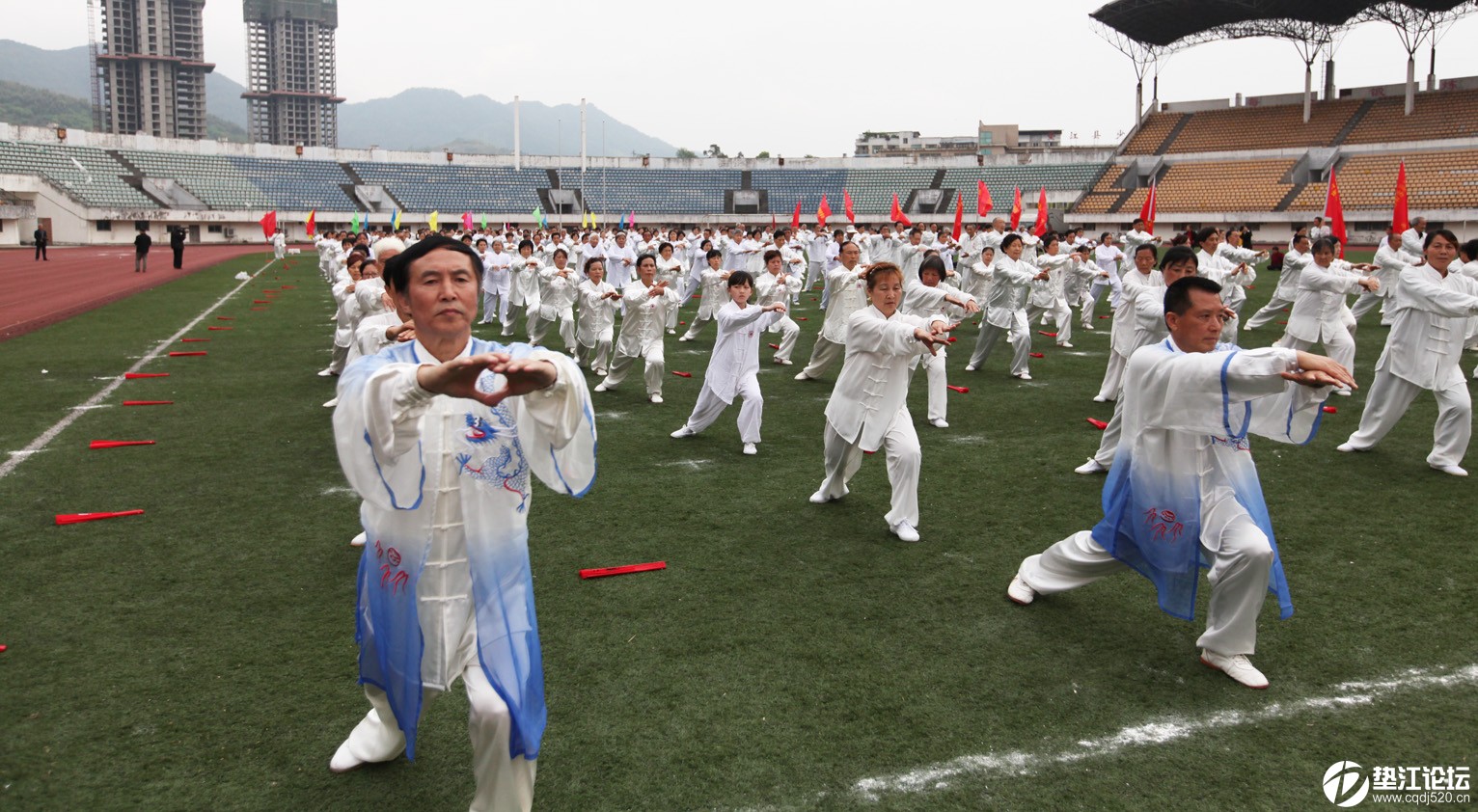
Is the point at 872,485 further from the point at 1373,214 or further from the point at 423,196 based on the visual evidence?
the point at 423,196

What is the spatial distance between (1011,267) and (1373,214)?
3081 centimetres

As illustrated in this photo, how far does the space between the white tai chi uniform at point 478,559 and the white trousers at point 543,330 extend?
32.0 feet

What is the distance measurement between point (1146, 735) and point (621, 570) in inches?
99.3

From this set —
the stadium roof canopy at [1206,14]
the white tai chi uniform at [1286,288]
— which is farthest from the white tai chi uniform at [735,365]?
the stadium roof canopy at [1206,14]

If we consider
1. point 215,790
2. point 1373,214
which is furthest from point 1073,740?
point 1373,214

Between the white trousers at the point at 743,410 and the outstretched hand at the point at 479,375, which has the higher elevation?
the outstretched hand at the point at 479,375

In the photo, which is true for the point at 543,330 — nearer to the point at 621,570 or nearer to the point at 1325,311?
the point at 1325,311

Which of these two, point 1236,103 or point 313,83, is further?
point 313,83

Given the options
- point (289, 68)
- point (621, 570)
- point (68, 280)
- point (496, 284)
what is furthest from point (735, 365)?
point (289, 68)

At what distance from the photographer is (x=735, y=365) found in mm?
7844

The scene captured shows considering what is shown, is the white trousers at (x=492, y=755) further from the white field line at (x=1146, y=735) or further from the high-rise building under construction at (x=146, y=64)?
the high-rise building under construction at (x=146, y=64)

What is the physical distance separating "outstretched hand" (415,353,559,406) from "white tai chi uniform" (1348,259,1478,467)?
6.68 meters

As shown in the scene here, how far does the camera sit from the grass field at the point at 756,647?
3.16 meters

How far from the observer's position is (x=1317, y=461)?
23.5 feet
